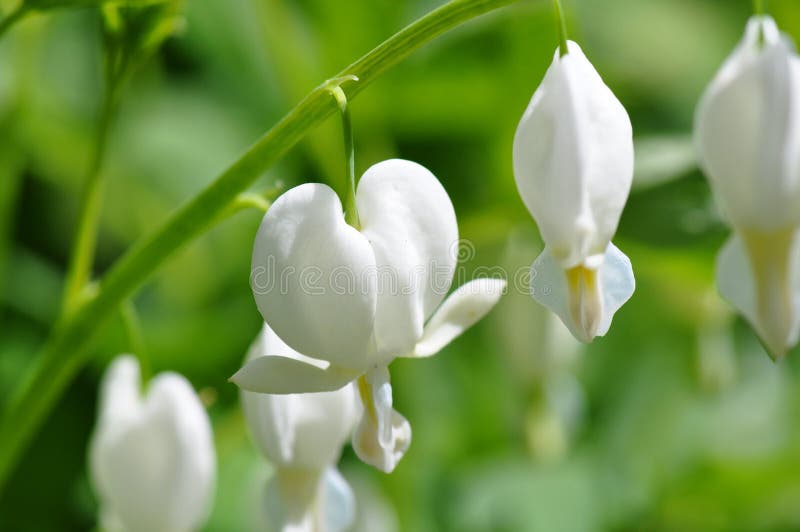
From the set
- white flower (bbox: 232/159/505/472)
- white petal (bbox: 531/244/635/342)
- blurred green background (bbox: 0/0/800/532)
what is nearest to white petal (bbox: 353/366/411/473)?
white flower (bbox: 232/159/505/472)

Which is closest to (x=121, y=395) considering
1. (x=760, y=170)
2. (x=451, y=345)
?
(x=760, y=170)

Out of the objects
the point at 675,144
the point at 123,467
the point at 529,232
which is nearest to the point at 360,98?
the point at 529,232

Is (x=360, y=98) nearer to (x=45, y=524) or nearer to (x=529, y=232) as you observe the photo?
(x=529, y=232)

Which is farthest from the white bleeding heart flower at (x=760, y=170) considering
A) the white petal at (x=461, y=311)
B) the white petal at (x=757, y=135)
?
the white petal at (x=461, y=311)

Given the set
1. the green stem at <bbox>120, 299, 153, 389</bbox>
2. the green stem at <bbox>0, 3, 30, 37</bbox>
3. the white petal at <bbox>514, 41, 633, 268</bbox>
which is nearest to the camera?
the white petal at <bbox>514, 41, 633, 268</bbox>

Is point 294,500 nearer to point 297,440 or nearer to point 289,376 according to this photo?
point 297,440

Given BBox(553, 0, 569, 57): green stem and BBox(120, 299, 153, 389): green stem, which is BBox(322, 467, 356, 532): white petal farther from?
BBox(553, 0, 569, 57): green stem
